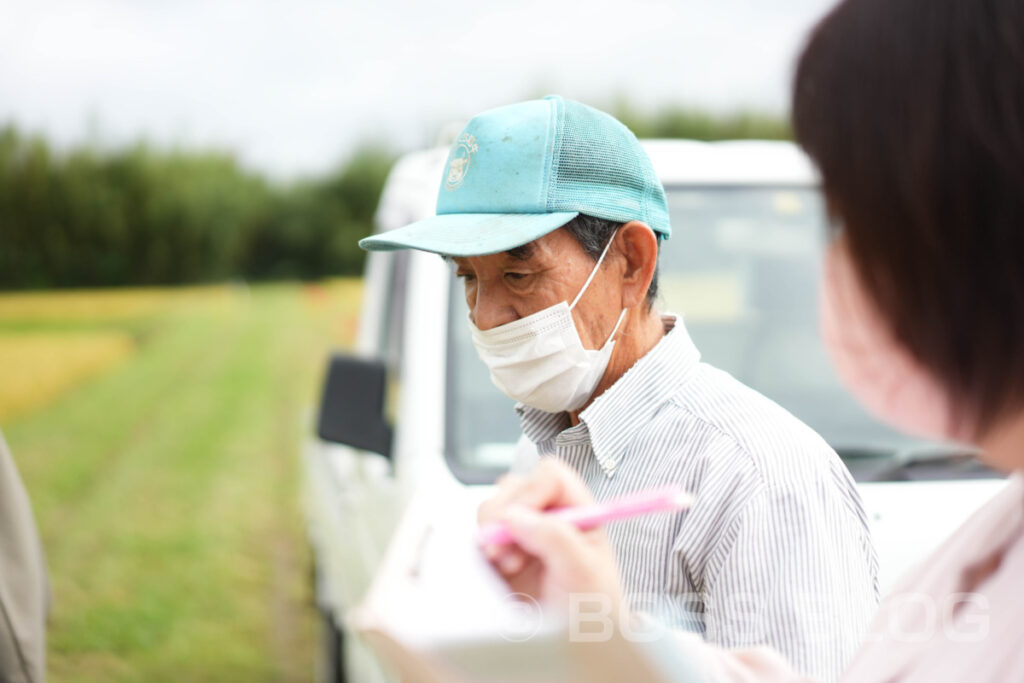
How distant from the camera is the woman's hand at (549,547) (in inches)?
35.3

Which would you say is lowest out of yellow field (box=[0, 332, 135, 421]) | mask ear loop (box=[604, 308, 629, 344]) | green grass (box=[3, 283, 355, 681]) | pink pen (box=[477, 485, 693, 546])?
yellow field (box=[0, 332, 135, 421])

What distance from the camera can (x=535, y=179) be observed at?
5.00 feet

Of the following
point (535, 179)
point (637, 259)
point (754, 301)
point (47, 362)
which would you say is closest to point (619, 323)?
point (637, 259)

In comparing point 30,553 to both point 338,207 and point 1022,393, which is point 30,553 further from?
point 338,207

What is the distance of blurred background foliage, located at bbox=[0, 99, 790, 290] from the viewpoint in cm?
3259

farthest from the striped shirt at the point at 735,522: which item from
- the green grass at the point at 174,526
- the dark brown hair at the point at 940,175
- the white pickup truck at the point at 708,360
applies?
the green grass at the point at 174,526

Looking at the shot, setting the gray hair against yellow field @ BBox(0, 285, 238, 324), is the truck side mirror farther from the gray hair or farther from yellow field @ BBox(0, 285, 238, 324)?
yellow field @ BBox(0, 285, 238, 324)

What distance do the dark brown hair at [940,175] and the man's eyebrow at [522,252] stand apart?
0.76 meters

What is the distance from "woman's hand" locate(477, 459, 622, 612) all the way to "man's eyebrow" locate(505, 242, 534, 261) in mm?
605

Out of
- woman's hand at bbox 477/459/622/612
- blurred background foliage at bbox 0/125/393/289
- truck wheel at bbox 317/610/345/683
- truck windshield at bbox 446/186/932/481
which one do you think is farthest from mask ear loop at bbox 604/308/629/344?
blurred background foliage at bbox 0/125/393/289

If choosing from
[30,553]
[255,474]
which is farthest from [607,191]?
[255,474]

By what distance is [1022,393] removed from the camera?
2.59 ft

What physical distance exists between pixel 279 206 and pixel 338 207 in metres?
2.55

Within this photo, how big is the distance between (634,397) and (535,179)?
366mm
